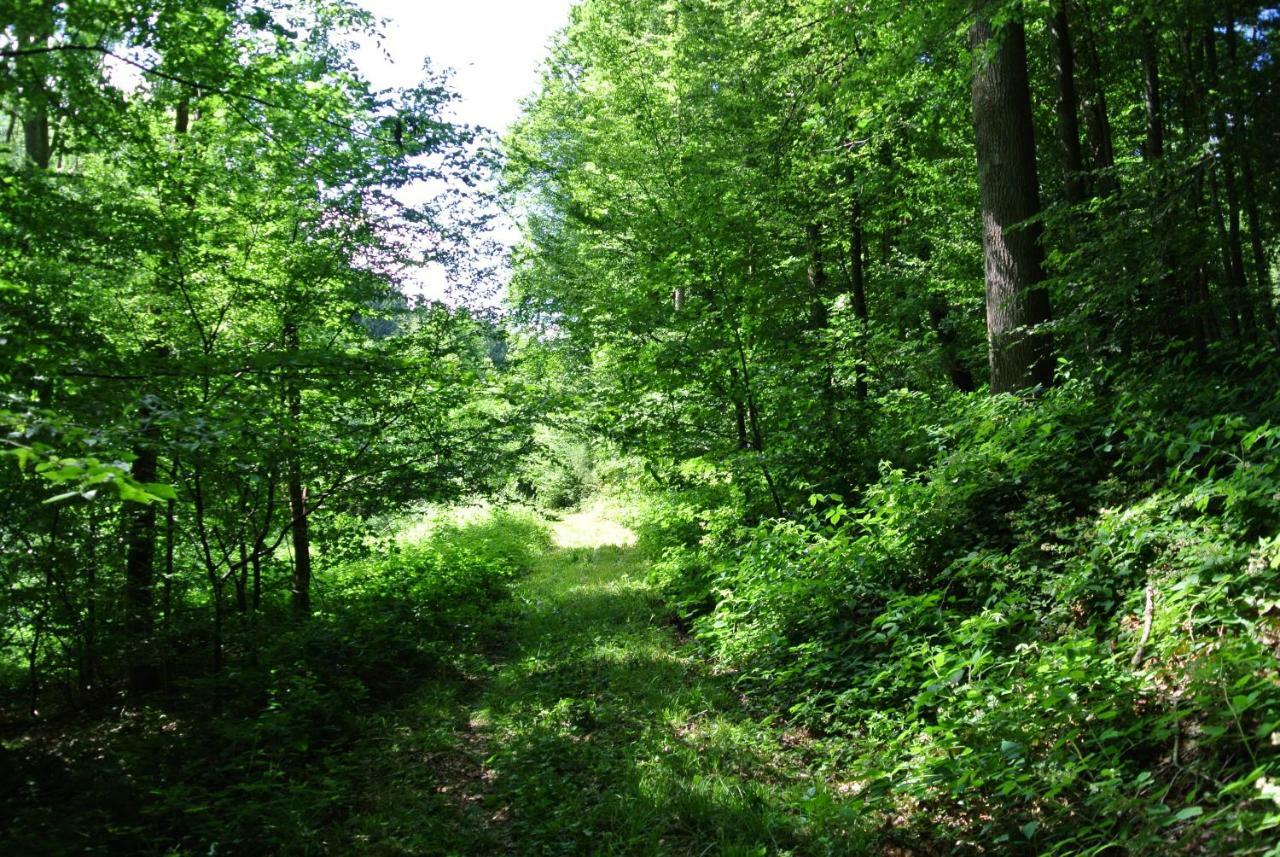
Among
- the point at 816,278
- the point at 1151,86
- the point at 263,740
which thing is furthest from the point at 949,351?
the point at 263,740

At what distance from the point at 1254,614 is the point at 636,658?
17.0ft

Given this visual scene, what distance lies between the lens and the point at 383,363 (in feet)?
17.1

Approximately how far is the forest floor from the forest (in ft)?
0.13

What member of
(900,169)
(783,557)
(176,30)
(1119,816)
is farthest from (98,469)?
(900,169)

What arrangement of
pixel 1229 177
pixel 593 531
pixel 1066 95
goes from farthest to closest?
pixel 593 531 → pixel 1066 95 → pixel 1229 177

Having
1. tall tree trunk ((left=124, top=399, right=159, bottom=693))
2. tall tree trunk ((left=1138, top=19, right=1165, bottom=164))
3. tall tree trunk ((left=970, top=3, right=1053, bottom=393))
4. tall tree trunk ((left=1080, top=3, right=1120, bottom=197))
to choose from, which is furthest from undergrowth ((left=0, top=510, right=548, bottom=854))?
tall tree trunk ((left=1080, top=3, right=1120, bottom=197))

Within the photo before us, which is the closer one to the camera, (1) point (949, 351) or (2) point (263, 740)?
(2) point (263, 740)

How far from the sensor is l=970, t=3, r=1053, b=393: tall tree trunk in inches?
268

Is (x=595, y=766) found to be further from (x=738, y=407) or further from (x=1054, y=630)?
(x=738, y=407)

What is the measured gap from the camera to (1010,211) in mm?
6973

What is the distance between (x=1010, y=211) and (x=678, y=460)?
4.77 m

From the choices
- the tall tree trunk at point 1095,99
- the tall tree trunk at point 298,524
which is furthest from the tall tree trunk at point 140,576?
the tall tree trunk at point 1095,99

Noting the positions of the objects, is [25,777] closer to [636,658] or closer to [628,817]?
[628,817]

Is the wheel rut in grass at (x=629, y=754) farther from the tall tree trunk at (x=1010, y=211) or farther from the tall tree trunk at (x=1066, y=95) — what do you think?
the tall tree trunk at (x=1066, y=95)
